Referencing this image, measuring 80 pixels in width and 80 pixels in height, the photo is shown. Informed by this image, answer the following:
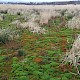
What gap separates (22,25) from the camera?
64.2 ft

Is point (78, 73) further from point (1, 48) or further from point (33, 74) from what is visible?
point (1, 48)

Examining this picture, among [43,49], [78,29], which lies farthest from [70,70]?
[78,29]

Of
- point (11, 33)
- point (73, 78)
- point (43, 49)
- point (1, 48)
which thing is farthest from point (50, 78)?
point (11, 33)

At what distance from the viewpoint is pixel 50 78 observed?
9.68m

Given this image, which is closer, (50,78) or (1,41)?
(50,78)

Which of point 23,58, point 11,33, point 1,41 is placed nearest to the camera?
point 23,58

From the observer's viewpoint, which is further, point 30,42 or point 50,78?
point 30,42

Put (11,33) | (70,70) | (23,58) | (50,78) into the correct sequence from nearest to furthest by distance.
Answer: (50,78), (70,70), (23,58), (11,33)

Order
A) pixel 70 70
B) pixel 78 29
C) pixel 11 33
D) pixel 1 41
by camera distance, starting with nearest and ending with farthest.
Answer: pixel 70 70 → pixel 1 41 → pixel 11 33 → pixel 78 29

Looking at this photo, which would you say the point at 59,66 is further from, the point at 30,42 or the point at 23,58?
the point at 30,42

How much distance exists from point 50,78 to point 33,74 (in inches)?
30.0

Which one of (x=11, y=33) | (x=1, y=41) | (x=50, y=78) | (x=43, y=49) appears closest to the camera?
(x=50, y=78)

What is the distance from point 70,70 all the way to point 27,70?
1.52 m

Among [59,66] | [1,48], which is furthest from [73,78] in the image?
[1,48]
